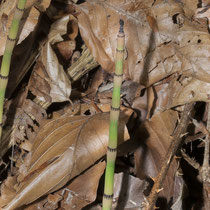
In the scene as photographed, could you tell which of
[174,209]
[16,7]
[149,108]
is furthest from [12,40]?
[174,209]

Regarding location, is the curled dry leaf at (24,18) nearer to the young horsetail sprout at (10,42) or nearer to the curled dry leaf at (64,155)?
the young horsetail sprout at (10,42)

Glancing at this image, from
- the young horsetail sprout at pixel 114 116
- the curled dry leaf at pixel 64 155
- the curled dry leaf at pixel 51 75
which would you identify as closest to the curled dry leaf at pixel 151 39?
the curled dry leaf at pixel 51 75

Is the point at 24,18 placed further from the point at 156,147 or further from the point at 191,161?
the point at 191,161

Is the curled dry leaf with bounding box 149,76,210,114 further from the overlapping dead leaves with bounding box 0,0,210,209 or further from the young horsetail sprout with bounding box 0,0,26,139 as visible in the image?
the young horsetail sprout with bounding box 0,0,26,139

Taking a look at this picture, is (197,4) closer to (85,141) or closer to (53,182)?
(85,141)

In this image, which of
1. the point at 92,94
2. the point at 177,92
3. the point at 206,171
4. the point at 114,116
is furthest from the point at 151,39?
the point at 206,171

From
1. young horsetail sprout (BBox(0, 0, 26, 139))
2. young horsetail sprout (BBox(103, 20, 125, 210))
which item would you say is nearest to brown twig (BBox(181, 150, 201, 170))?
young horsetail sprout (BBox(103, 20, 125, 210))
